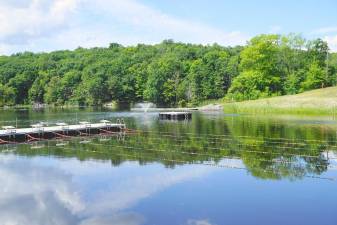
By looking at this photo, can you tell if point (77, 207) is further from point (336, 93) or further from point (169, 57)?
point (169, 57)

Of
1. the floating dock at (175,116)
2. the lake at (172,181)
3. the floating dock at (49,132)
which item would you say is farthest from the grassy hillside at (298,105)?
the floating dock at (49,132)

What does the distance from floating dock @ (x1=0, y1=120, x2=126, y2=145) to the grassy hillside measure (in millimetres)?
38413

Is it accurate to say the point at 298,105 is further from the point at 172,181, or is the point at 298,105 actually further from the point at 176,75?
the point at 172,181

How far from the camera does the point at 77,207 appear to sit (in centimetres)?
2102

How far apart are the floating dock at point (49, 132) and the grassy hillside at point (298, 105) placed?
126 ft

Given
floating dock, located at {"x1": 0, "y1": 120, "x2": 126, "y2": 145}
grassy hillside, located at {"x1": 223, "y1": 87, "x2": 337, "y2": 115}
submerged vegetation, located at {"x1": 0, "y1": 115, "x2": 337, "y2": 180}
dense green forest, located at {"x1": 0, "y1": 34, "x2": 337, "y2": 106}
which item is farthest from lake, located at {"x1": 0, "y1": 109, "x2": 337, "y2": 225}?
dense green forest, located at {"x1": 0, "y1": 34, "x2": 337, "y2": 106}

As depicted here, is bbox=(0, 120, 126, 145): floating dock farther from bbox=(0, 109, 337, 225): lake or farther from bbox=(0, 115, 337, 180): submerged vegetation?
bbox=(0, 109, 337, 225): lake

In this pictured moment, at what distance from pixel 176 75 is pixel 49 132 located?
8511 cm

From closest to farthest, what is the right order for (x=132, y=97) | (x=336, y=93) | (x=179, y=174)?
(x=179, y=174)
(x=336, y=93)
(x=132, y=97)

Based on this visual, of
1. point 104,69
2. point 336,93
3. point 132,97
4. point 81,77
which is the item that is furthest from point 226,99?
point 81,77

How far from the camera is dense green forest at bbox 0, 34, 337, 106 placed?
338 ft

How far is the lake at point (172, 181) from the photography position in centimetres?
1981

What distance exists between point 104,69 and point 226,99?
55.0 metres

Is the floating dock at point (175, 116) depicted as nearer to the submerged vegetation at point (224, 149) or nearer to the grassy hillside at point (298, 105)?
the grassy hillside at point (298, 105)
